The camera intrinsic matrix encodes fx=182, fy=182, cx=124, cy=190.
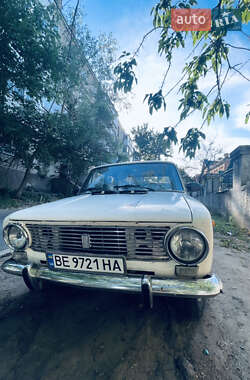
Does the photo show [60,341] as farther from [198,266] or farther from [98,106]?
[98,106]

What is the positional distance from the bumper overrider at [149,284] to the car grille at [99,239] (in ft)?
0.63

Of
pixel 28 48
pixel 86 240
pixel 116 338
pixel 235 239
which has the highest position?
pixel 28 48

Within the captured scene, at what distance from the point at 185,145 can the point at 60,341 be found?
8.18 ft

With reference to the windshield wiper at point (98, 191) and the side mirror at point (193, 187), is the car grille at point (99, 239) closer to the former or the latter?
the windshield wiper at point (98, 191)

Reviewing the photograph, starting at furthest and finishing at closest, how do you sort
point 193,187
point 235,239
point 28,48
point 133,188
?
point 28,48, point 235,239, point 193,187, point 133,188

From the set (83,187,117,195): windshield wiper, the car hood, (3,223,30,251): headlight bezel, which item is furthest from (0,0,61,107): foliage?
the car hood

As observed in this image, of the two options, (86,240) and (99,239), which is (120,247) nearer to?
(99,239)

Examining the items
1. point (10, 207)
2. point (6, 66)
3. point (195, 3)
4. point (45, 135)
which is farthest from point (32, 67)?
point (195, 3)

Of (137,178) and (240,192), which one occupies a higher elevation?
(137,178)

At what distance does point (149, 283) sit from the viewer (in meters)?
1.34

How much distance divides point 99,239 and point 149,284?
53 centimetres

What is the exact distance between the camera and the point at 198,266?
1380mm

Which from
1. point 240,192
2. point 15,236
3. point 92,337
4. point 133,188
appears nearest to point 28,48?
point 133,188

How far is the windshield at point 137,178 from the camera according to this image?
2.48m
